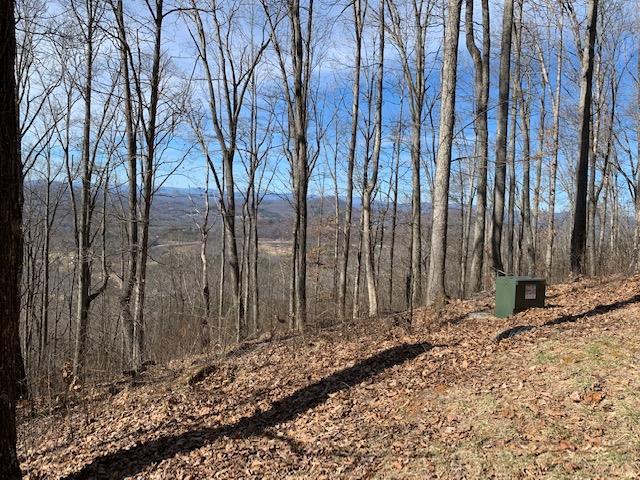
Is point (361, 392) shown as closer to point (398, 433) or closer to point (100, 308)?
point (398, 433)

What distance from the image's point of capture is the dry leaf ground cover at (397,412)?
12.0 feet

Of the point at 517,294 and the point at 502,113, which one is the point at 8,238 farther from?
the point at 502,113

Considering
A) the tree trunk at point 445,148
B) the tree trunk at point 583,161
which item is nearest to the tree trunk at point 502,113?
the tree trunk at point 583,161

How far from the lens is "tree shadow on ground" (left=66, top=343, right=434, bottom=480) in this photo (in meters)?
4.62

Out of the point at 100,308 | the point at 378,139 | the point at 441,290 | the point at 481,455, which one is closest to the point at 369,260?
the point at 378,139

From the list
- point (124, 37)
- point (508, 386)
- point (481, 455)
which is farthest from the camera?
point (124, 37)

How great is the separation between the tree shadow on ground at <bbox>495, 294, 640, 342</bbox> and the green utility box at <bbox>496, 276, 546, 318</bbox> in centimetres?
61

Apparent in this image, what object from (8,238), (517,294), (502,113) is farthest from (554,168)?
(8,238)

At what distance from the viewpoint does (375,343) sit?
7.05 m

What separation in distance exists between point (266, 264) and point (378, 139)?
1069 inches

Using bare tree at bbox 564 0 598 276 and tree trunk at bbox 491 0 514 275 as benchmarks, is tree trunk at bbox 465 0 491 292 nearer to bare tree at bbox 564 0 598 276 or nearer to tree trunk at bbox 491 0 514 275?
tree trunk at bbox 491 0 514 275

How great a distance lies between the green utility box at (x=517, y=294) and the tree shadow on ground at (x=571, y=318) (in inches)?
24.1

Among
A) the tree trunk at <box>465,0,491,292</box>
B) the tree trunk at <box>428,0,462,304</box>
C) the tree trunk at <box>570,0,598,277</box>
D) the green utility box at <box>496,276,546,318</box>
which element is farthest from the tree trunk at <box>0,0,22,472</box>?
the tree trunk at <box>570,0,598,277</box>

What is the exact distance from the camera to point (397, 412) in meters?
4.73
